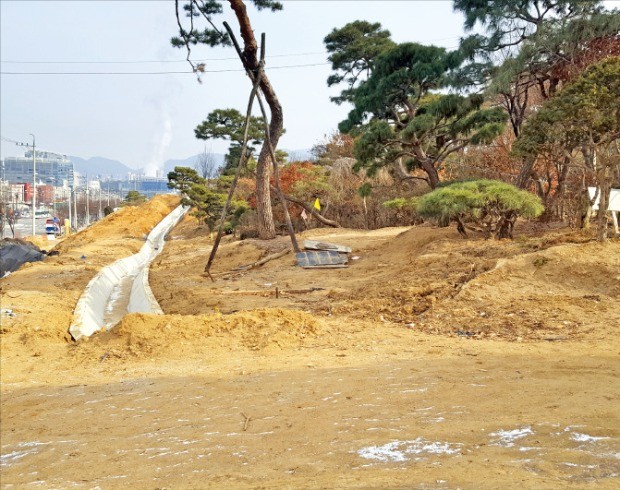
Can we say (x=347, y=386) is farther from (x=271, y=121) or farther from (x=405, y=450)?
(x=271, y=121)

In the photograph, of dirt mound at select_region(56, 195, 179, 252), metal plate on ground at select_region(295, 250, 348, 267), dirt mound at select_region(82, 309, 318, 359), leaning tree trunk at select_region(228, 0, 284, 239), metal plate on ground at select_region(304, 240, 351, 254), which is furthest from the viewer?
dirt mound at select_region(56, 195, 179, 252)

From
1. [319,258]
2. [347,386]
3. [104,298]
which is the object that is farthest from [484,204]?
[104,298]

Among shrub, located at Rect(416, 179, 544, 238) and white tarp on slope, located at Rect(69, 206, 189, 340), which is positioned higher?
shrub, located at Rect(416, 179, 544, 238)

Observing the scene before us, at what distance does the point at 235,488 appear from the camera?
7.80 ft

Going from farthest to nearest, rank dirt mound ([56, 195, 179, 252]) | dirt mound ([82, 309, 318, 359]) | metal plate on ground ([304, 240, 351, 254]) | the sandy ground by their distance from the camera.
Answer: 1. dirt mound ([56, 195, 179, 252])
2. metal plate on ground ([304, 240, 351, 254])
3. dirt mound ([82, 309, 318, 359])
4. the sandy ground

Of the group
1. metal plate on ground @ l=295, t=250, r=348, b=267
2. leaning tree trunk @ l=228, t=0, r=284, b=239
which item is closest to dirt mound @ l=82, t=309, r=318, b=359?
metal plate on ground @ l=295, t=250, r=348, b=267

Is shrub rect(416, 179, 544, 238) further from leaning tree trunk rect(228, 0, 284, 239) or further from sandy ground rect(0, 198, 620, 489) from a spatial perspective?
leaning tree trunk rect(228, 0, 284, 239)

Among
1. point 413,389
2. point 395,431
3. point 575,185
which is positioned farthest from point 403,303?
point 575,185

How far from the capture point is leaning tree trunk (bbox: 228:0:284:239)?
11.5 metres

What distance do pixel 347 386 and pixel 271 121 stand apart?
11.5 meters

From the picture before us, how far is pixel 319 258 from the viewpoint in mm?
10258

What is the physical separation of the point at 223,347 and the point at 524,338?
9.30 ft

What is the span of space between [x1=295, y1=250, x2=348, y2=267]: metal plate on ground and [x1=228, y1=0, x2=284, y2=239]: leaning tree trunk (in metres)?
3.06

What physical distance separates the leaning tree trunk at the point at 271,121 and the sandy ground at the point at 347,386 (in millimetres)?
6722
